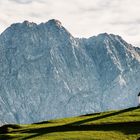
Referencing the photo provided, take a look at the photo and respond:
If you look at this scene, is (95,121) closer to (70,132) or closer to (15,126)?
(70,132)

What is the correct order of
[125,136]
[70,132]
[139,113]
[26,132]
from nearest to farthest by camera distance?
[125,136] < [70,132] < [26,132] < [139,113]

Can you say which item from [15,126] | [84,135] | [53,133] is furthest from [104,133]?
[15,126]

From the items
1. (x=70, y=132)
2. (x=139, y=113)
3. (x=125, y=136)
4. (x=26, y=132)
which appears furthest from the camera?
(x=139, y=113)

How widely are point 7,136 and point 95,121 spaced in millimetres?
15105

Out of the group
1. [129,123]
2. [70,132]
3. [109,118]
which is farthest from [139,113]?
[70,132]

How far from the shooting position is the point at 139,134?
70250 millimetres

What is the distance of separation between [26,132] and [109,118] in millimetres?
14327

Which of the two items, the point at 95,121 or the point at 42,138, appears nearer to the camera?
the point at 42,138

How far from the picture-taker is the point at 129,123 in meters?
79.1

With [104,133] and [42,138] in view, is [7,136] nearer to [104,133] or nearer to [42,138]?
[42,138]

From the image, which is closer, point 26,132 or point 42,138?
point 42,138

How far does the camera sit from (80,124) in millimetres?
83875

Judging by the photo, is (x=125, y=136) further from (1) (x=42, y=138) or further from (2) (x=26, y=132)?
(2) (x=26, y=132)

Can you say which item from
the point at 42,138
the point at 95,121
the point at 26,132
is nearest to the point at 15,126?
the point at 26,132
